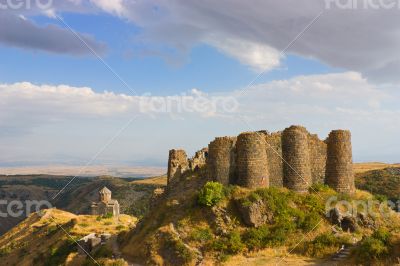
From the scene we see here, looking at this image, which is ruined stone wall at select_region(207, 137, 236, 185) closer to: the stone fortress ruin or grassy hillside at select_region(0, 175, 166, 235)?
the stone fortress ruin

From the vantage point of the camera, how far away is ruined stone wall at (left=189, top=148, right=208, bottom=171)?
1316 inches

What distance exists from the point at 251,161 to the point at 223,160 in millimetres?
1935

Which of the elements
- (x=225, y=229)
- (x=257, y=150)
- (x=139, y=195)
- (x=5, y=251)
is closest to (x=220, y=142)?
(x=257, y=150)

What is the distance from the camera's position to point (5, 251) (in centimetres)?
5716

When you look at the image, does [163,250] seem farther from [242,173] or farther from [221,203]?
[242,173]

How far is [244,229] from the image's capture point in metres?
27.3

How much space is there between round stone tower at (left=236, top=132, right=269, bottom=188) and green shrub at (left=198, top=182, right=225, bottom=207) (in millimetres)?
1785

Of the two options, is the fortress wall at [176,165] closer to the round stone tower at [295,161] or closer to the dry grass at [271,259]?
the round stone tower at [295,161]

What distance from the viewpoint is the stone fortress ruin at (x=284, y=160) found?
95.2ft

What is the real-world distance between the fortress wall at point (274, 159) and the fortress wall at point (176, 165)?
696cm

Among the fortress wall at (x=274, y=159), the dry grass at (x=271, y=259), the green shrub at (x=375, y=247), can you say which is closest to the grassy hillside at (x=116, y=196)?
the fortress wall at (x=274, y=159)

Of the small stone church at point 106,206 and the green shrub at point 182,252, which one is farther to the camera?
the small stone church at point 106,206

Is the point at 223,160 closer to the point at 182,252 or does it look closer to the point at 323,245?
the point at 182,252

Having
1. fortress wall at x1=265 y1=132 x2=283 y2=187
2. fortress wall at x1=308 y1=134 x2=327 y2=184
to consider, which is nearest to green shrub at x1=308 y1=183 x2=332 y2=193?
fortress wall at x1=308 y1=134 x2=327 y2=184
